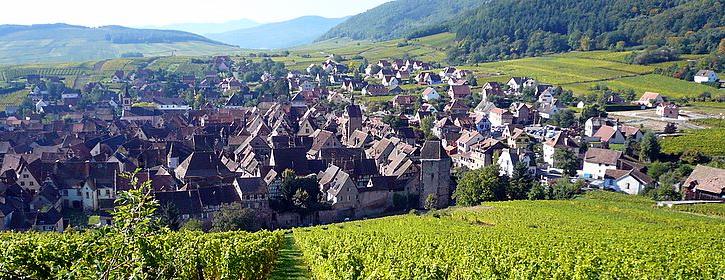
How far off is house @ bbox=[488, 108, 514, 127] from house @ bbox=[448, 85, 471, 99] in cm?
1834

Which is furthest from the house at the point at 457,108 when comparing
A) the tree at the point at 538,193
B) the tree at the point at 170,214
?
the tree at the point at 170,214

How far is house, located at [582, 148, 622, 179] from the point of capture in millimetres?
62050

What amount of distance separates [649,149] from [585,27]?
384 ft

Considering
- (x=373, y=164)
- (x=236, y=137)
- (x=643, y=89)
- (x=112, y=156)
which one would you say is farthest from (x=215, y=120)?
(x=643, y=89)

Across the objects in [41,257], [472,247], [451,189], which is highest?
[41,257]

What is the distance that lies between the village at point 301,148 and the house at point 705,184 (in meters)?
0.12

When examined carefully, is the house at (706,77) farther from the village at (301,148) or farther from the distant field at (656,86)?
the distant field at (656,86)

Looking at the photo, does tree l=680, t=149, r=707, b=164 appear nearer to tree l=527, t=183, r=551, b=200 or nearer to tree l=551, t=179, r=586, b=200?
tree l=551, t=179, r=586, b=200

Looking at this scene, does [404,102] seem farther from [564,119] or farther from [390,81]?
[564,119]

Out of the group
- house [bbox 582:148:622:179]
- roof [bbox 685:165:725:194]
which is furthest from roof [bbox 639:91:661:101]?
roof [bbox 685:165:725:194]

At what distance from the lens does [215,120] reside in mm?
85312

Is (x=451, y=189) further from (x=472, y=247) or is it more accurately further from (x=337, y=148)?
(x=472, y=247)

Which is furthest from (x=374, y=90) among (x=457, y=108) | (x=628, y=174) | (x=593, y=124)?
(x=628, y=174)

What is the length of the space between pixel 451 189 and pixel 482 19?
137511 millimetres
